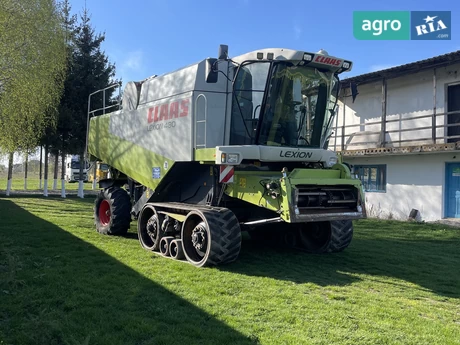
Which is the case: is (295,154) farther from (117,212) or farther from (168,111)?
(117,212)

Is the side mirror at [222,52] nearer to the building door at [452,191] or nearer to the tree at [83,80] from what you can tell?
the building door at [452,191]

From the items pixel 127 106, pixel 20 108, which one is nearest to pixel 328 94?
pixel 127 106

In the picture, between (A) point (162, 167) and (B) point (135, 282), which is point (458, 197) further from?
(B) point (135, 282)

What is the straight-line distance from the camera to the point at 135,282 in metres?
5.68

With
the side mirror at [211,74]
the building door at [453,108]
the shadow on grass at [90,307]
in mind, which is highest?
the building door at [453,108]

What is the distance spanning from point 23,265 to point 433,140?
13279 millimetres

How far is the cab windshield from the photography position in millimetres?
7027

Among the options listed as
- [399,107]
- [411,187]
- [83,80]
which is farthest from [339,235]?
[83,80]

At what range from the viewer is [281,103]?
7.16 metres

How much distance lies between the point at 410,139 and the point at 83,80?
16018mm

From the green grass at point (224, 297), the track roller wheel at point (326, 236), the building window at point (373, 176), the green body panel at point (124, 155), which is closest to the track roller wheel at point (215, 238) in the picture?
the green grass at point (224, 297)

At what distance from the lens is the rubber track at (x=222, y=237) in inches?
255

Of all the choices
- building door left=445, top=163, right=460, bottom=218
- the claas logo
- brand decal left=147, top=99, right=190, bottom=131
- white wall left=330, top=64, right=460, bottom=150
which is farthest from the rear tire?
building door left=445, top=163, right=460, bottom=218

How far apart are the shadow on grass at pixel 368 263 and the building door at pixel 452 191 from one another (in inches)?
143
